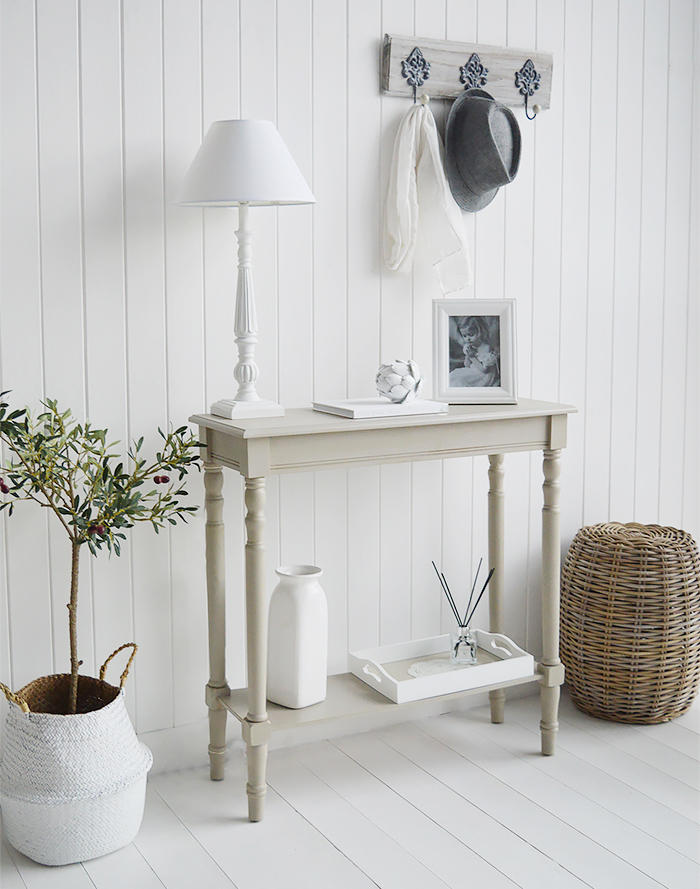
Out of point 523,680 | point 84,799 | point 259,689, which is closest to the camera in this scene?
point 84,799

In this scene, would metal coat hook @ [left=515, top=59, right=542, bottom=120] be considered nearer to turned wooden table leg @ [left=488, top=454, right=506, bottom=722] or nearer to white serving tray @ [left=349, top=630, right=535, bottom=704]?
turned wooden table leg @ [left=488, top=454, right=506, bottom=722]

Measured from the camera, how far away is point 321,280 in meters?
2.43

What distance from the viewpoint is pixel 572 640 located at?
2.72 m

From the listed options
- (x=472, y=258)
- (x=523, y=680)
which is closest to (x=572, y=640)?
(x=523, y=680)

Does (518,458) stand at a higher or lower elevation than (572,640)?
higher

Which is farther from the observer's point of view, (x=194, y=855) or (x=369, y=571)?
(x=369, y=571)

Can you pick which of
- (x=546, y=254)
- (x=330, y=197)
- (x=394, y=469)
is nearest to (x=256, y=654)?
(x=394, y=469)

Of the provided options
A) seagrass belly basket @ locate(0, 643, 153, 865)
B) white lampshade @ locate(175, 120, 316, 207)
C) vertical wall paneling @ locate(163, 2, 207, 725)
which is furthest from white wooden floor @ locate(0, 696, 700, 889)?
white lampshade @ locate(175, 120, 316, 207)

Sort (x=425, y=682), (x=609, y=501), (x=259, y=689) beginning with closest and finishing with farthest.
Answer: (x=259, y=689) < (x=425, y=682) < (x=609, y=501)

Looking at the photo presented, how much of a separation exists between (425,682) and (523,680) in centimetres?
31

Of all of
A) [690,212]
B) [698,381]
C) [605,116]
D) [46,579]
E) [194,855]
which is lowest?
[194,855]

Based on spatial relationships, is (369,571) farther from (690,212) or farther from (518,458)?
(690,212)

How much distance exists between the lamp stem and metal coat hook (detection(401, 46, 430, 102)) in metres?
0.66

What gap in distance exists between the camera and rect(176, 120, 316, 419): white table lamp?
1.98 m
